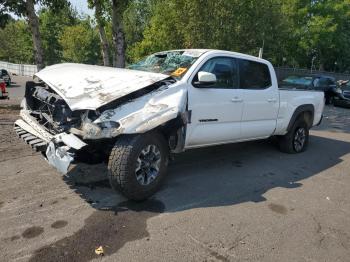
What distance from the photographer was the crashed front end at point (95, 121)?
417cm

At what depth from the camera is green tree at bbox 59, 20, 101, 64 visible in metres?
48.4

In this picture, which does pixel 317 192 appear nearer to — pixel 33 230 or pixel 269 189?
pixel 269 189

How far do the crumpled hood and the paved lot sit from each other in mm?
1251

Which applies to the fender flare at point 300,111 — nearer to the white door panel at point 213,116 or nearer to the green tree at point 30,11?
the white door panel at point 213,116

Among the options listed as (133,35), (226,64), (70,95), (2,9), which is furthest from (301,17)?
(70,95)

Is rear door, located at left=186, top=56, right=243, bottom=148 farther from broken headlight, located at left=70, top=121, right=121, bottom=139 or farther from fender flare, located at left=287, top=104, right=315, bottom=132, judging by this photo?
fender flare, located at left=287, top=104, right=315, bottom=132

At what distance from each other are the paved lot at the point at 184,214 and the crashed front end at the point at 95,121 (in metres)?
0.61

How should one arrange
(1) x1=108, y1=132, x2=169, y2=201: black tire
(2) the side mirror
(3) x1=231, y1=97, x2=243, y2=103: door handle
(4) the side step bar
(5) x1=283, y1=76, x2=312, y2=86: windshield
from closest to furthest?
(1) x1=108, y1=132, x2=169, y2=201: black tire < (4) the side step bar < (2) the side mirror < (3) x1=231, y1=97, x2=243, y2=103: door handle < (5) x1=283, y1=76, x2=312, y2=86: windshield

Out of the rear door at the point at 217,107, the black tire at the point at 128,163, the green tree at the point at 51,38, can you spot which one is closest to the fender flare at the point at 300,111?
the rear door at the point at 217,107

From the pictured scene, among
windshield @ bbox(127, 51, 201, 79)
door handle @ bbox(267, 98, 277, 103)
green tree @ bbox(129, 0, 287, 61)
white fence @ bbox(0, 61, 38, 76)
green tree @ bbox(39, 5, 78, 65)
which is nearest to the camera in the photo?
windshield @ bbox(127, 51, 201, 79)

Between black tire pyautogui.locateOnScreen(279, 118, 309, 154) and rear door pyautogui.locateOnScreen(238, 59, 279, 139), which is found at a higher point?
rear door pyautogui.locateOnScreen(238, 59, 279, 139)

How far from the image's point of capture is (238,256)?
3531mm

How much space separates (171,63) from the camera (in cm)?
559

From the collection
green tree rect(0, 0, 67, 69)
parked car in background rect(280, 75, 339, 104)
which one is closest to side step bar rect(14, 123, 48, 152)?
green tree rect(0, 0, 67, 69)
